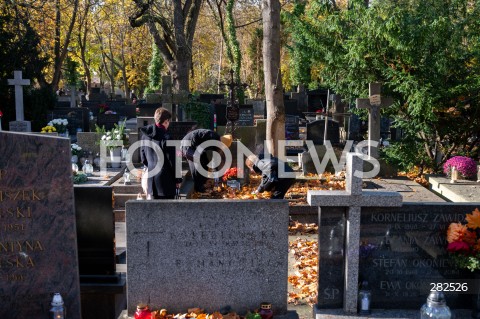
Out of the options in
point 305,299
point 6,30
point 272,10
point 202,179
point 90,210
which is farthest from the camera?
point 6,30

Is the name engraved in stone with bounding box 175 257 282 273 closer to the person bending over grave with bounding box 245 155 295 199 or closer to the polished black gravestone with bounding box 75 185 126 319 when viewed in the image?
the polished black gravestone with bounding box 75 185 126 319

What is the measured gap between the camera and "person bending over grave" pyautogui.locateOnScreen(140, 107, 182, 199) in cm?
835

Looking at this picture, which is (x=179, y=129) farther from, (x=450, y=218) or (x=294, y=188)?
(x=450, y=218)

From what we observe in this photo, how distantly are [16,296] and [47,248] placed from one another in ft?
1.89

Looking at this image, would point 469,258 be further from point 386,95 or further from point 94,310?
point 386,95

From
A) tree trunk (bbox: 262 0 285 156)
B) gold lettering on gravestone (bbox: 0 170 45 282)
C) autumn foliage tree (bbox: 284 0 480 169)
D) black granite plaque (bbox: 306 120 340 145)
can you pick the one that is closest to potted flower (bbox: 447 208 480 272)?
gold lettering on gravestone (bbox: 0 170 45 282)

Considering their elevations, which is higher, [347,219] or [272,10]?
[272,10]

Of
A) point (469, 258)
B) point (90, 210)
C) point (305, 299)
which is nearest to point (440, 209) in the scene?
point (469, 258)

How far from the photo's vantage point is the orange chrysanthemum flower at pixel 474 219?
18.6 feet

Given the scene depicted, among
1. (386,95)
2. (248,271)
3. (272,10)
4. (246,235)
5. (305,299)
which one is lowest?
(305,299)

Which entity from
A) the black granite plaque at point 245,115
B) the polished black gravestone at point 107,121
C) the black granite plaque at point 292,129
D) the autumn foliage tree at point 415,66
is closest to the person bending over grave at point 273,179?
the autumn foliage tree at point 415,66

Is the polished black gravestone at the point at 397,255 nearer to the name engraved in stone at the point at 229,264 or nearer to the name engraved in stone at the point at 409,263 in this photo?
the name engraved in stone at the point at 409,263

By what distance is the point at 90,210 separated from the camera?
6.18 metres

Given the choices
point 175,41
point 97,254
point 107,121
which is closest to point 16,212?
point 97,254
